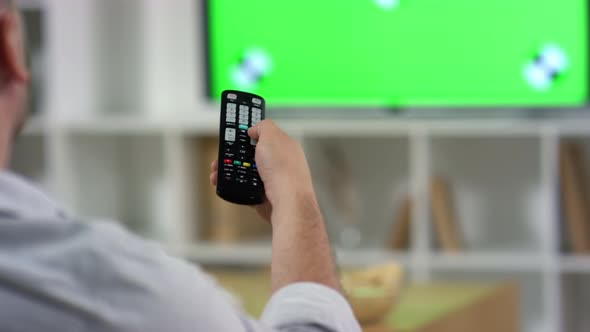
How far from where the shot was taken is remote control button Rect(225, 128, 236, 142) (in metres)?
1.00

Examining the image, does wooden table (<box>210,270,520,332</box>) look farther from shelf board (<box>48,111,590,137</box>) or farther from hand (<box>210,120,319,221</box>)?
shelf board (<box>48,111,590,137</box>)

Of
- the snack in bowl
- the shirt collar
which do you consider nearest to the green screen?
the snack in bowl

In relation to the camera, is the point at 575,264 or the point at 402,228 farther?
the point at 402,228

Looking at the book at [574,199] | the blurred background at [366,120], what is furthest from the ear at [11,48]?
the book at [574,199]

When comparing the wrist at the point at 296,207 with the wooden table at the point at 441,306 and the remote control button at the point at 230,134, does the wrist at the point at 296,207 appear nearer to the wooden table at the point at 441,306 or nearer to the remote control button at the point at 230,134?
the remote control button at the point at 230,134

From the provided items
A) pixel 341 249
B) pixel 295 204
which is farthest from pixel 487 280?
pixel 295 204

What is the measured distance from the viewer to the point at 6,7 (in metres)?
0.75

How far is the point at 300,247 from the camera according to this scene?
35.6 inches

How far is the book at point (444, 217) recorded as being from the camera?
3262 millimetres

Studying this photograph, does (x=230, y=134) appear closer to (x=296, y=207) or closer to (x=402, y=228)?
(x=296, y=207)

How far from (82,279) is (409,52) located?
2.69m

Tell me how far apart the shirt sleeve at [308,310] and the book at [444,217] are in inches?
94.9

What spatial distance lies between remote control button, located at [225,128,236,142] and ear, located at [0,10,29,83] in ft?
0.83

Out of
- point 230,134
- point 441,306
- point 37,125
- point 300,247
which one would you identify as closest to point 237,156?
point 230,134
